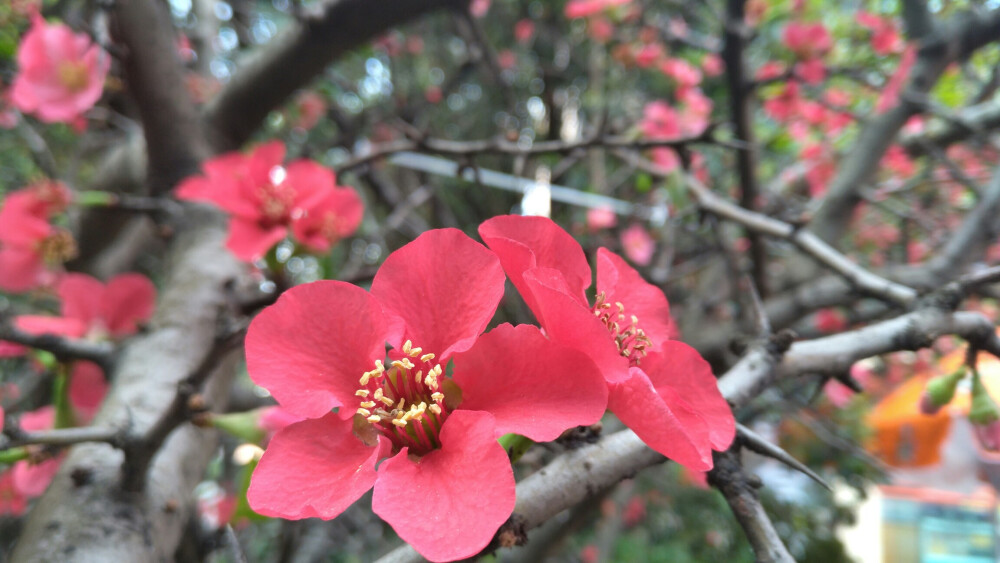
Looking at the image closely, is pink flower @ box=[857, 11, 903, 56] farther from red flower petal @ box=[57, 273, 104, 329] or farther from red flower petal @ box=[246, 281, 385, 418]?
red flower petal @ box=[57, 273, 104, 329]

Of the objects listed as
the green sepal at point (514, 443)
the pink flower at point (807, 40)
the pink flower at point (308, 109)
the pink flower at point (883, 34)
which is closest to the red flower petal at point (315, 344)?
the green sepal at point (514, 443)

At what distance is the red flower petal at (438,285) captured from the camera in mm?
389

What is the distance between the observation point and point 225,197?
799 mm

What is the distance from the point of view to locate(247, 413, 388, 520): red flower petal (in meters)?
0.33

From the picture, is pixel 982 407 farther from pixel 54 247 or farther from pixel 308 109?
pixel 308 109

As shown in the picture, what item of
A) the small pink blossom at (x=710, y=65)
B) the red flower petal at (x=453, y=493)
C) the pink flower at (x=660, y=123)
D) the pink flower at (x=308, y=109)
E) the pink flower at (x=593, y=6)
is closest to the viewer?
the red flower petal at (x=453, y=493)

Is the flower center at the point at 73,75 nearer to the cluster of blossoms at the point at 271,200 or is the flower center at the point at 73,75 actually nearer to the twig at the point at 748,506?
the cluster of blossoms at the point at 271,200

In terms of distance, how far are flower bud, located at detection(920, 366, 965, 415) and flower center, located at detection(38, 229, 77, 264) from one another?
1.48m

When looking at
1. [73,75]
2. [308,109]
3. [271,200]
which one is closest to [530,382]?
[271,200]

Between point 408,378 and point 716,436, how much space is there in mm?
239

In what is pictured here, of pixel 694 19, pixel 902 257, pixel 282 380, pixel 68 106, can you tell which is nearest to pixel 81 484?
pixel 282 380

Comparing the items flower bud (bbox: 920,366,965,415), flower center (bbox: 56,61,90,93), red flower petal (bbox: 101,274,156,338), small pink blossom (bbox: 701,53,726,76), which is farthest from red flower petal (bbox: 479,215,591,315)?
small pink blossom (bbox: 701,53,726,76)

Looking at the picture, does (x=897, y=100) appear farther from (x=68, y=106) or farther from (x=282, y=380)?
(x=68, y=106)

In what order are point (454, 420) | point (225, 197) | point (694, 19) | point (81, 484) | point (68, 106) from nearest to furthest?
point (454, 420) < point (81, 484) < point (225, 197) < point (68, 106) < point (694, 19)
